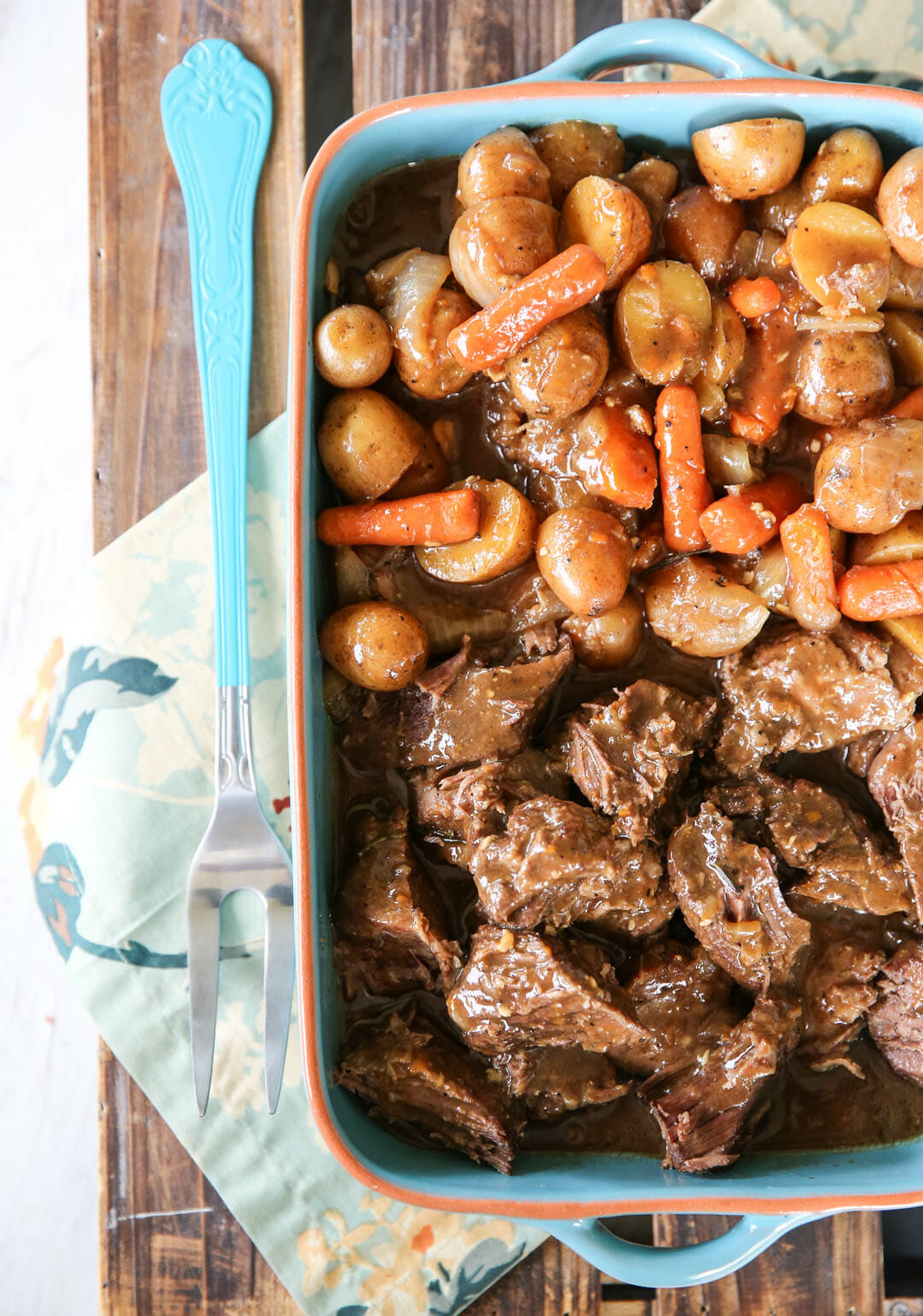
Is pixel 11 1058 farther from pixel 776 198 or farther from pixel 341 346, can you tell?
pixel 776 198

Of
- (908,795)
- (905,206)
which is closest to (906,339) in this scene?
(905,206)

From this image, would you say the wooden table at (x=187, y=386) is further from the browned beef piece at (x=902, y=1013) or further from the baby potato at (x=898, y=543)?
the baby potato at (x=898, y=543)

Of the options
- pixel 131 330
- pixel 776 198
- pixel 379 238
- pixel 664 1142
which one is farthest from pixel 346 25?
pixel 664 1142

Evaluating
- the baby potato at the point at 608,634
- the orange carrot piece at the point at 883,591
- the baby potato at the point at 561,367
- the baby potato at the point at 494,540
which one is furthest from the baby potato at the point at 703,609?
the baby potato at the point at 561,367

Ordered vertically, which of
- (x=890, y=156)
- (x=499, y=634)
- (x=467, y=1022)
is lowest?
(x=467, y=1022)

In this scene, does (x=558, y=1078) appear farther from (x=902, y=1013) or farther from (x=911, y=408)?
(x=911, y=408)
